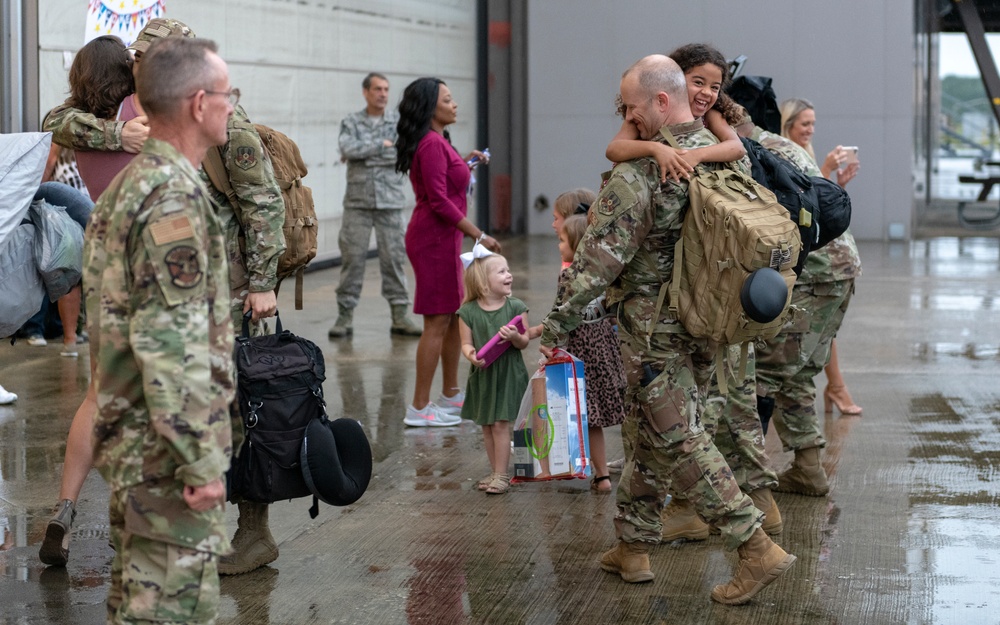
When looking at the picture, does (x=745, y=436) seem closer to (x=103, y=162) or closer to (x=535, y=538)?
(x=535, y=538)

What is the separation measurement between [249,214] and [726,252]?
5.86 feet

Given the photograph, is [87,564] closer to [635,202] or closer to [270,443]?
[270,443]

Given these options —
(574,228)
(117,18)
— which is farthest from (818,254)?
(117,18)

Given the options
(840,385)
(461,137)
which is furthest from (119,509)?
(461,137)

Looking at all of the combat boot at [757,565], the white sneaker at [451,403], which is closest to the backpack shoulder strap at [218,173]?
the combat boot at [757,565]

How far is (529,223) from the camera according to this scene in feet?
64.3

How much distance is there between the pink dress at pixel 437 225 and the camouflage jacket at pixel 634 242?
9.82ft

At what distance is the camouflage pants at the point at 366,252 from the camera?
1038 cm

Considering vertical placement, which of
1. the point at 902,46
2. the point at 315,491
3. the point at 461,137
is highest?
the point at 902,46

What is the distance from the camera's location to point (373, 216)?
10695 mm

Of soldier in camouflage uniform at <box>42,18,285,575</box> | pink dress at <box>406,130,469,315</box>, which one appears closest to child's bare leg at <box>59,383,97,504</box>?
soldier in camouflage uniform at <box>42,18,285,575</box>

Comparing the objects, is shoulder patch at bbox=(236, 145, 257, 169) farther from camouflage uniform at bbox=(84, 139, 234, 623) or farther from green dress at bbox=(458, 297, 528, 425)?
green dress at bbox=(458, 297, 528, 425)

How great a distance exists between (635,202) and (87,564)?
2.54m

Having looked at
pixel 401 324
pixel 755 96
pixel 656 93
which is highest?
pixel 755 96
